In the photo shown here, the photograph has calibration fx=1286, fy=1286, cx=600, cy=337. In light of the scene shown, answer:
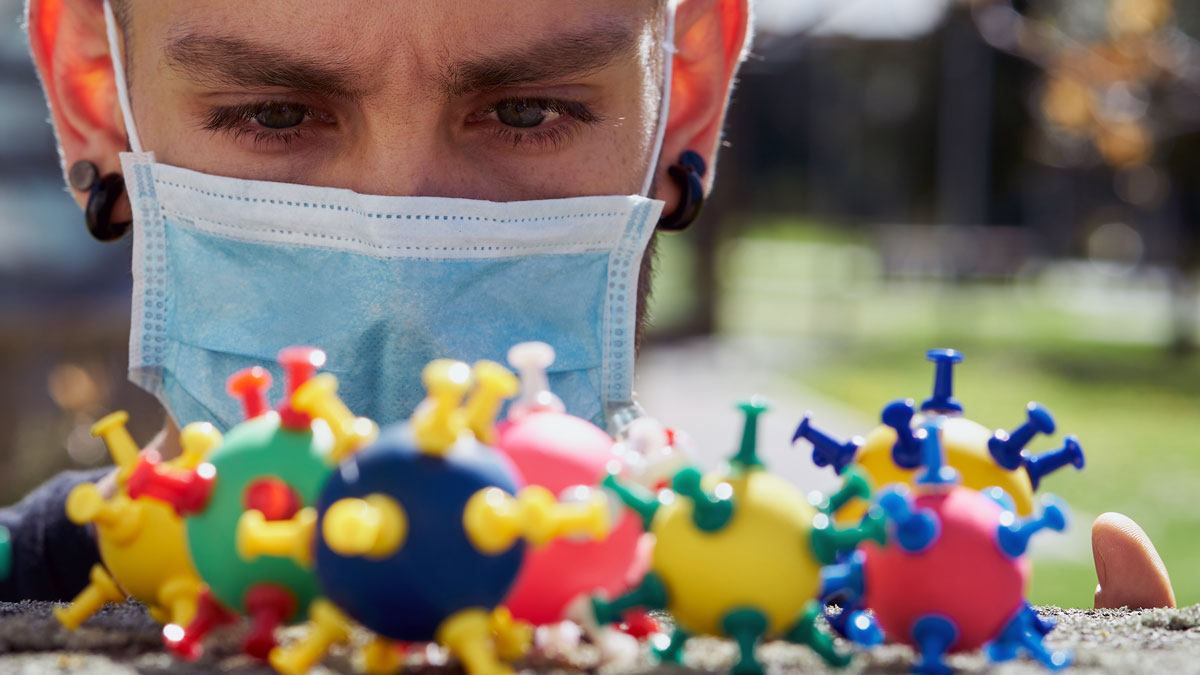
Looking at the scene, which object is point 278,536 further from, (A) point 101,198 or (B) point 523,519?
(A) point 101,198

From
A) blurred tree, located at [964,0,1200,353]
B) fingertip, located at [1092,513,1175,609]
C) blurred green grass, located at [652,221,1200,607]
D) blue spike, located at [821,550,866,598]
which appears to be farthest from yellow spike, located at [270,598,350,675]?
blurred tree, located at [964,0,1200,353]

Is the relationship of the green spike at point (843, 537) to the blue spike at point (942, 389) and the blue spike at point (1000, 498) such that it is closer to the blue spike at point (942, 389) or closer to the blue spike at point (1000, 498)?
the blue spike at point (1000, 498)

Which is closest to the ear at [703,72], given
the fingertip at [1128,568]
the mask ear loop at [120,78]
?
the mask ear loop at [120,78]

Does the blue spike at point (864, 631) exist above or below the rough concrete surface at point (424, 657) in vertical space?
above

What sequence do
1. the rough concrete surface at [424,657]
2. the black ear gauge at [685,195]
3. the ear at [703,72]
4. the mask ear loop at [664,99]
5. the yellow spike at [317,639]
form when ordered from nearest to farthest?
the yellow spike at [317,639] → the rough concrete surface at [424,657] → the mask ear loop at [664,99] → the black ear gauge at [685,195] → the ear at [703,72]

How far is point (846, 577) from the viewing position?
4.17ft

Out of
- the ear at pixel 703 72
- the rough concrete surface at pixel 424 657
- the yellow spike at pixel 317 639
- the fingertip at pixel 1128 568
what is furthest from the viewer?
the ear at pixel 703 72

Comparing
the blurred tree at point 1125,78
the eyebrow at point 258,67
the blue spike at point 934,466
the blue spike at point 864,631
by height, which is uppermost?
the blurred tree at point 1125,78

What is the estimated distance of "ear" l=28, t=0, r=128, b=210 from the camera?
8.41ft

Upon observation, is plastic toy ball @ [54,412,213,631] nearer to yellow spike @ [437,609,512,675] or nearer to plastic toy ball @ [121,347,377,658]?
plastic toy ball @ [121,347,377,658]

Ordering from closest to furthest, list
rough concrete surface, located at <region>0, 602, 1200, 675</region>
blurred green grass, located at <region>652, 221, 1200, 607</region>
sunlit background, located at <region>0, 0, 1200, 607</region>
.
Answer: rough concrete surface, located at <region>0, 602, 1200, 675</region> < sunlit background, located at <region>0, 0, 1200, 607</region> < blurred green grass, located at <region>652, 221, 1200, 607</region>

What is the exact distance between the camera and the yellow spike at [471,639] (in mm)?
1089

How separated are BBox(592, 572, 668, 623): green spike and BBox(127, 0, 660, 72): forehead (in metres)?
1.14

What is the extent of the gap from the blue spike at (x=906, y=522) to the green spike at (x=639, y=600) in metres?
0.22
